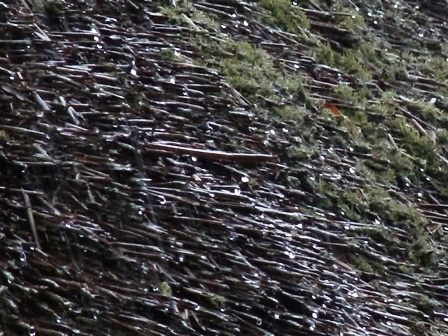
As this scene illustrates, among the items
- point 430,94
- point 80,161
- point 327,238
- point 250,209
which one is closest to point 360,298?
point 327,238

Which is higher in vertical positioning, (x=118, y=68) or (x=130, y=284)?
(x=118, y=68)

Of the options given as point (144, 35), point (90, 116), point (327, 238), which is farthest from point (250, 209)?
point (144, 35)

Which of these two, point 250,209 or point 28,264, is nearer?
point 28,264

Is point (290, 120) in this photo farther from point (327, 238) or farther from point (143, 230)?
point (143, 230)

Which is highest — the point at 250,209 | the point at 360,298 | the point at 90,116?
the point at 90,116

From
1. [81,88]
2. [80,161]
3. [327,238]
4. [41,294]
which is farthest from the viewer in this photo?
[327,238]

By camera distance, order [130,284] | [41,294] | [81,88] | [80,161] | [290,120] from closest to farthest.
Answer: [41,294]
[130,284]
[80,161]
[81,88]
[290,120]

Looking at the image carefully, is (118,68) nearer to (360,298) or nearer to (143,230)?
(143,230)
